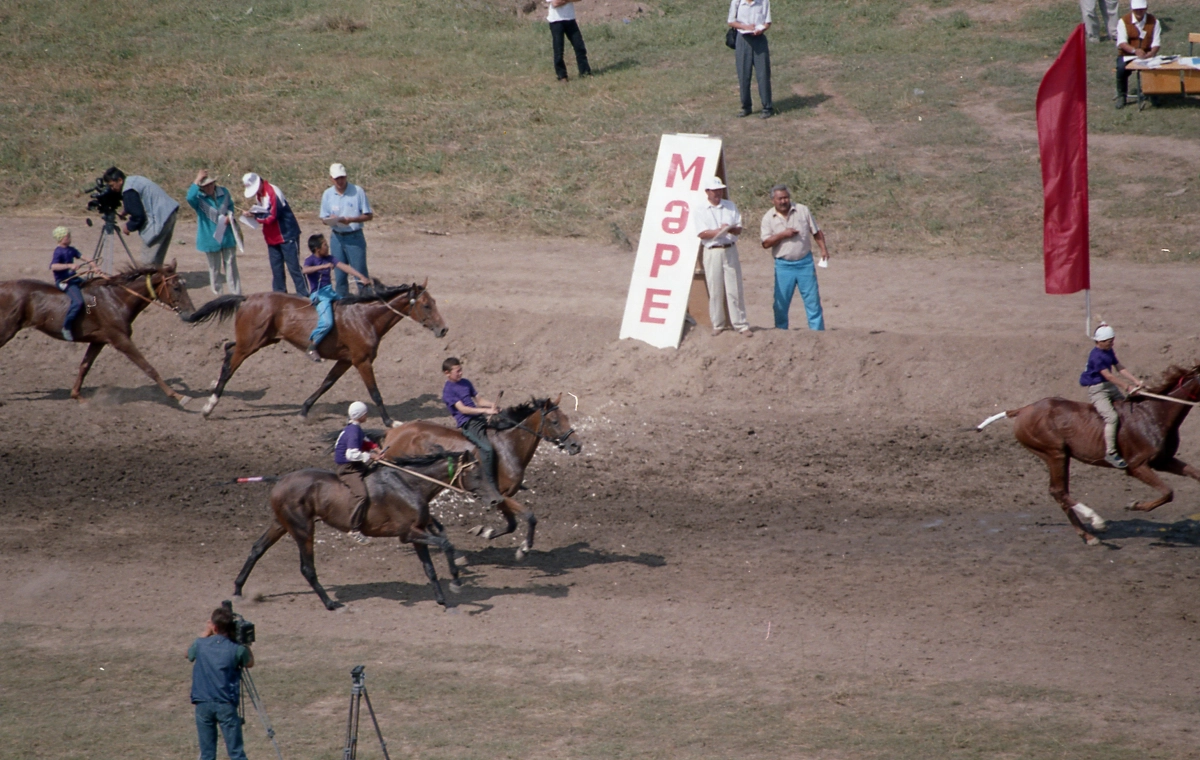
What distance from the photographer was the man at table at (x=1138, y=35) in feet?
77.5

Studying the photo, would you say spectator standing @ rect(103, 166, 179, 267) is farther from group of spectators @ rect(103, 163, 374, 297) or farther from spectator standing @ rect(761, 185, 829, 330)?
spectator standing @ rect(761, 185, 829, 330)

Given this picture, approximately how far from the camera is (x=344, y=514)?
37.7ft

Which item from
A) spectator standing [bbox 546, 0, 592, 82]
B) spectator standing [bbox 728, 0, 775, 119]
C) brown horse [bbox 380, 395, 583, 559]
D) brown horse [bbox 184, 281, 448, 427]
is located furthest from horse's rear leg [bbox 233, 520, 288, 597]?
spectator standing [bbox 546, 0, 592, 82]

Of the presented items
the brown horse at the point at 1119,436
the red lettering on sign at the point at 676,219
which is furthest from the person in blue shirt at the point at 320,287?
the brown horse at the point at 1119,436

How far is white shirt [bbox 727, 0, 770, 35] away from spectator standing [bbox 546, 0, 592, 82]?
4.26m

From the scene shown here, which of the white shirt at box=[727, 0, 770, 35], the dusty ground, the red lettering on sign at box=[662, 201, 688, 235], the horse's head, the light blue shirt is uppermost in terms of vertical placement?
the white shirt at box=[727, 0, 770, 35]

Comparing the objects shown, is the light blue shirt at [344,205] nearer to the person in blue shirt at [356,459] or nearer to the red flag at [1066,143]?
the person in blue shirt at [356,459]

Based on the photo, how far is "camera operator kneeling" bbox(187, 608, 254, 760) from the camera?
8.41 metres

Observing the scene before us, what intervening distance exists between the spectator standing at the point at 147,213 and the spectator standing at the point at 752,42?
11313 mm

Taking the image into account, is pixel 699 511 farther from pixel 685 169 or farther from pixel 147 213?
pixel 147 213

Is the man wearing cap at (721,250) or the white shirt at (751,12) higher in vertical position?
the white shirt at (751,12)

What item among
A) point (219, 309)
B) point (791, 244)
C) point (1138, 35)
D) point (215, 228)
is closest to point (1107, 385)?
point (791, 244)

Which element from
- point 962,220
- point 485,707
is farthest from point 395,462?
point 962,220

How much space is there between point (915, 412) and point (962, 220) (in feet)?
22.4
